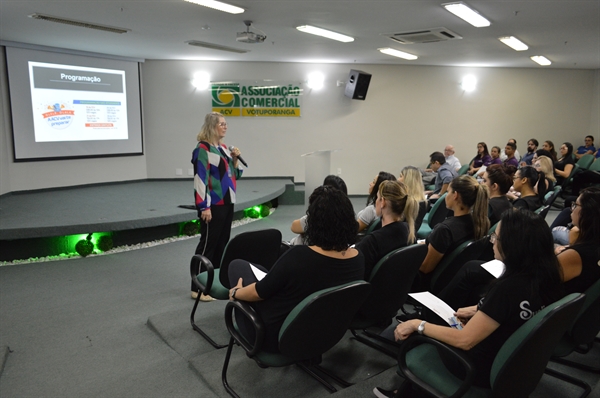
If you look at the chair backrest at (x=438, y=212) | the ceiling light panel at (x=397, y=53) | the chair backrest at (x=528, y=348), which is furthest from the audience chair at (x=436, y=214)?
the ceiling light panel at (x=397, y=53)

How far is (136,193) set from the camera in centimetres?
741

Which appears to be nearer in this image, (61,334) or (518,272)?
(518,272)

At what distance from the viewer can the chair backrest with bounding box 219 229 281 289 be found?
2.77 metres

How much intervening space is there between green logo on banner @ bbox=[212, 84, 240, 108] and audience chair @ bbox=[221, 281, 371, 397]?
7.27 m

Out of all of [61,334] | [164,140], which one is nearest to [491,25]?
[61,334]

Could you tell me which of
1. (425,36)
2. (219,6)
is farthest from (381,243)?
(425,36)

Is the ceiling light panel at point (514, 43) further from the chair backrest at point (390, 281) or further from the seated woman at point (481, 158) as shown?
the chair backrest at point (390, 281)

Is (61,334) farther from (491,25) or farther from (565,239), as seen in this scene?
(491,25)

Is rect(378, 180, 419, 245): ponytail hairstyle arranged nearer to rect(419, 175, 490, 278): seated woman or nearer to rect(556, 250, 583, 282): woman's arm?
rect(419, 175, 490, 278): seated woman

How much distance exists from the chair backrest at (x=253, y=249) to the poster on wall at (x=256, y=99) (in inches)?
253

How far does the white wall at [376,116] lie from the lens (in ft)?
29.0

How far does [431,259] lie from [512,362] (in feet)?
4.15

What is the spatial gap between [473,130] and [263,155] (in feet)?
15.3

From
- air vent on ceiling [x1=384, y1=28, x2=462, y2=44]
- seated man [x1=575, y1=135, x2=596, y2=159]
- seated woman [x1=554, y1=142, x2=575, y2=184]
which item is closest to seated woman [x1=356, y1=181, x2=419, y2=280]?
air vent on ceiling [x1=384, y1=28, x2=462, y2=44]
